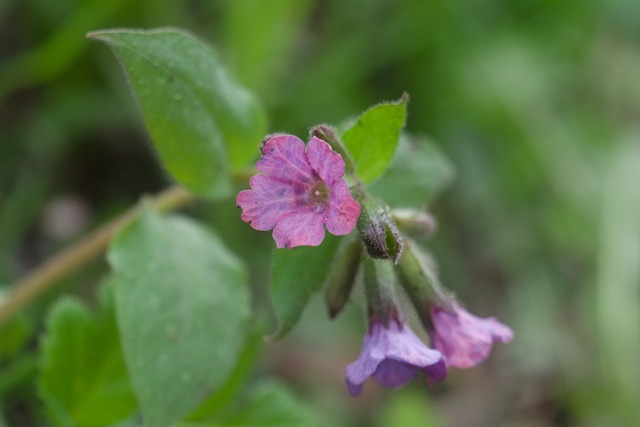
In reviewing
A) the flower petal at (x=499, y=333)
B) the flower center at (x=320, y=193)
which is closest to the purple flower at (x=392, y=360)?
the flower petal at (x=499, y=333)

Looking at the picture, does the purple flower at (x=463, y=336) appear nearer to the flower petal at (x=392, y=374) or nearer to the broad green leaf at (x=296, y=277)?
the flower petal at (x=392, y=374)

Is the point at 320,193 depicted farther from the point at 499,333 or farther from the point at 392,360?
the point at 499,333

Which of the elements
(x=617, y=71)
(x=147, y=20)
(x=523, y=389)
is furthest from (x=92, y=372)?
(x=617, y=71)

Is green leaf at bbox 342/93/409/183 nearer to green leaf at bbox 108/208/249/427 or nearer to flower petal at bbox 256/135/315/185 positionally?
flower petal at bbox 256/135/315/185

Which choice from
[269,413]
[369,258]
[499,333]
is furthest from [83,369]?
[499,333]

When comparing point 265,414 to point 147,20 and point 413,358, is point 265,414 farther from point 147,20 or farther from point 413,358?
point 147,20

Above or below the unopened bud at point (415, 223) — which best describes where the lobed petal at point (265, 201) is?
below
